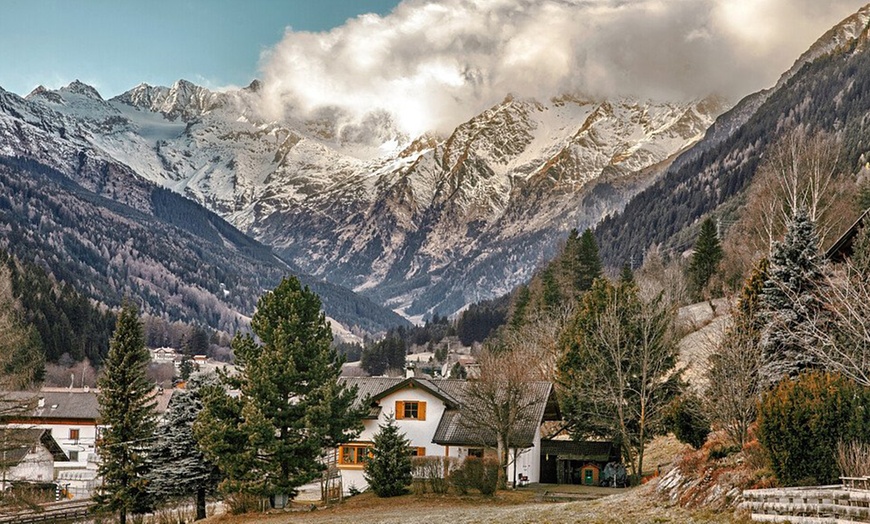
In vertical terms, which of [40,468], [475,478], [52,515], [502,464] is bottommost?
[52,515]

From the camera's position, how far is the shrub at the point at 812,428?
23688mm

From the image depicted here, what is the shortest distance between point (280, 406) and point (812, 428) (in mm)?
28631

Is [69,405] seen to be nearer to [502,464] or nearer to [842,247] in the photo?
[502,464]

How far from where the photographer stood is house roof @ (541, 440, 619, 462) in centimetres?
5338

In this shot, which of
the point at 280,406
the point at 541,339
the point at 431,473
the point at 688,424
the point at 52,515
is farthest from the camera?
the point at 541,339

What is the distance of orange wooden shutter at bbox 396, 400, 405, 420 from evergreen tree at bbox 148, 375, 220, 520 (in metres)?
10.7

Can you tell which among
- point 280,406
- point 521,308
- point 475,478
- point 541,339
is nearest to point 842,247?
point 475,478

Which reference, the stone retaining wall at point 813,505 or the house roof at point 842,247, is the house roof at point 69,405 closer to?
the house roof at point 842,247

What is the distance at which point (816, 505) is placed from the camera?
20.8m

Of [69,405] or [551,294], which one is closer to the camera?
[69,405]

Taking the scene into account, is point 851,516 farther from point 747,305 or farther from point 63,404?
point 63,404

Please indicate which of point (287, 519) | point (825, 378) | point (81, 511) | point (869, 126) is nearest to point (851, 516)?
point (825, 378)

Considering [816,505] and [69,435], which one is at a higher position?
[69,435]

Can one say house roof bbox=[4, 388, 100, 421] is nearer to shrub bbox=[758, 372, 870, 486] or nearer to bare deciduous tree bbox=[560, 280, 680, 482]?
bare deciduous tree bbox=[560, 280, 680, 482]
